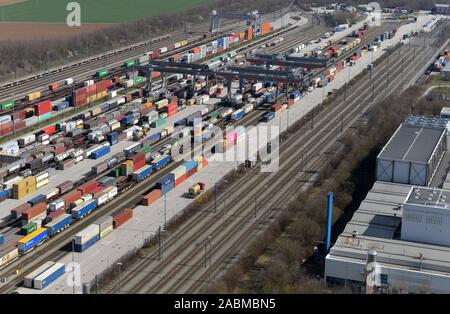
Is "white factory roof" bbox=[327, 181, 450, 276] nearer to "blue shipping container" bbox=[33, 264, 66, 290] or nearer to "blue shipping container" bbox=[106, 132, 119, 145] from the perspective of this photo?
"blue shipping container" bbox=[33, 264, 66, 290]

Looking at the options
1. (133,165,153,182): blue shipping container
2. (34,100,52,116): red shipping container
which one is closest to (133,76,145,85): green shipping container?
(34,100,52,116): red shipping container

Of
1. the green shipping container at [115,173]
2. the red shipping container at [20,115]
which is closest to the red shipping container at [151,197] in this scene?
the green shipping container at [115,173]

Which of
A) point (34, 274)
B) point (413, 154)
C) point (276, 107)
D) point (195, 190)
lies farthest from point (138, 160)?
point (276, 107)

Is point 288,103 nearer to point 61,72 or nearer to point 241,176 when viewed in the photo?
point 241,176

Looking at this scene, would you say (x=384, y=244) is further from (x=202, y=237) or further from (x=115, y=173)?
(x=115, y=173)

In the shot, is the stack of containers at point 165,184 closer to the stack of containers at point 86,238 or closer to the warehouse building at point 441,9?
the stack of containers at point 86,238

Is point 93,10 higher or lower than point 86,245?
higher

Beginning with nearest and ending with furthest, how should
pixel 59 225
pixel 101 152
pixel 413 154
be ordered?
pixel 59 225 → pixel 413 154 → pixel 101 152
